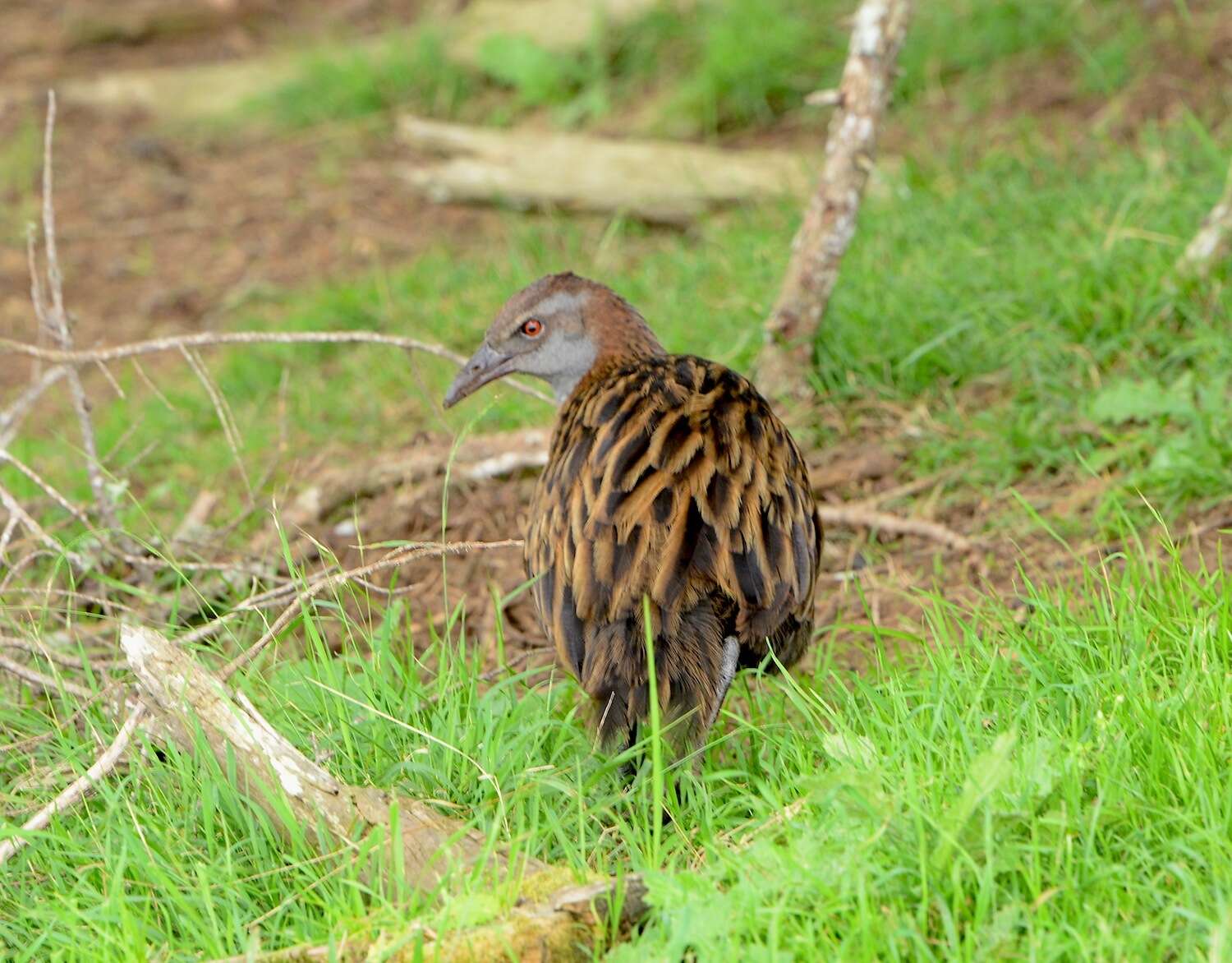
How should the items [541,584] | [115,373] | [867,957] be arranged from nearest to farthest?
1. [867,957]
2. [541,584]
3. [115,373]

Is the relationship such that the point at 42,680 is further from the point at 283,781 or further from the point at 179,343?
Result: the point at 179,343

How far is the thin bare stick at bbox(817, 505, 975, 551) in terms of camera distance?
191 inches

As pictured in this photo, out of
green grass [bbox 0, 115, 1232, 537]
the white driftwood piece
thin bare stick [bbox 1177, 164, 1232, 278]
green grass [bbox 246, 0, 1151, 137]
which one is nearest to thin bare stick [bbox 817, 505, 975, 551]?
green grass [bbox 0, 115, 1232, 537]

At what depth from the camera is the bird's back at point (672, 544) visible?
11.3ft

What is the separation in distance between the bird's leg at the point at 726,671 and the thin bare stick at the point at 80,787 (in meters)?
1.32

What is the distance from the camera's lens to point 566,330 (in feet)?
15.4

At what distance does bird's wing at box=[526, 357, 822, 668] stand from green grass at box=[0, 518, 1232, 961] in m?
0.27

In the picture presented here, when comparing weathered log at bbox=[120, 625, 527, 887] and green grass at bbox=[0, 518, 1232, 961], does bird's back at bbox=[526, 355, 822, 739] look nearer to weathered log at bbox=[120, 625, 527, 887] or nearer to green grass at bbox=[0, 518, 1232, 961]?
green grass at bbox=[0, 518, 1232, 961]

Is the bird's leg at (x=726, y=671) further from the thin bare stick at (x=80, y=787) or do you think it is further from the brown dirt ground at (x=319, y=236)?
the thin bare stick at (x=80, y=787)

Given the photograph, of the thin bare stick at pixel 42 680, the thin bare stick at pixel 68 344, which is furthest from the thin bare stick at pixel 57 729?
the thin bare stick at pixel 68 344

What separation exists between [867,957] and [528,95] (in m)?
7.77

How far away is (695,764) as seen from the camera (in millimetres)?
3531

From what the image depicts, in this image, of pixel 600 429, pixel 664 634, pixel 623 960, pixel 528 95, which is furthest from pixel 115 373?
pixel 623 960

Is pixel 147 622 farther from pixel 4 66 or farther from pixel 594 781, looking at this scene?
pixel 4 66
